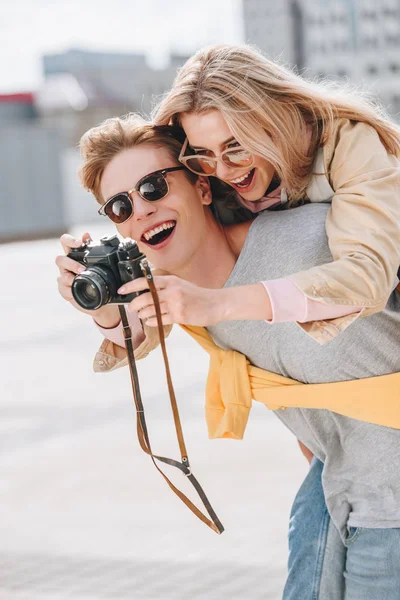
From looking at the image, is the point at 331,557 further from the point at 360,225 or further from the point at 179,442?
the point at 360,225

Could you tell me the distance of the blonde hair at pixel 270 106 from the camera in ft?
5.78

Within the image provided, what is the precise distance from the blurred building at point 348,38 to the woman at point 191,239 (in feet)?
161

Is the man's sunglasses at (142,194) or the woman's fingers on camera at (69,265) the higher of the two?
the man's sunglasses at (142,194)

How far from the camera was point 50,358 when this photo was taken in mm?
8141

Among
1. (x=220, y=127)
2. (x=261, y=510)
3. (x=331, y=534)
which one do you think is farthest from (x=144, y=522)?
(x=220, y=127)

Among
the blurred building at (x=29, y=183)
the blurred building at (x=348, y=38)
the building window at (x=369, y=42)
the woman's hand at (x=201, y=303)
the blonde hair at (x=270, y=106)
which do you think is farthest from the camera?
the building window at (x=369, y=42)

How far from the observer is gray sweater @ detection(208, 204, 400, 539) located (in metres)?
1.80

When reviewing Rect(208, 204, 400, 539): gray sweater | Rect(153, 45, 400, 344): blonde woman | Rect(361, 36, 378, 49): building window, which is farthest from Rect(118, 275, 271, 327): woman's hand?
Rect(361, 36, 378, 49): building window

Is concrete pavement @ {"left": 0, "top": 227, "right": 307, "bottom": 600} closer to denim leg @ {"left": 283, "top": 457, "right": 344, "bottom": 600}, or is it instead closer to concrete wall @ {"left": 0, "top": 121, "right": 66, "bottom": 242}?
denim leg @ {"left": 283, "top": 457, "right": 344, "bottom": 600}

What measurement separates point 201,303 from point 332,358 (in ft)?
1.42

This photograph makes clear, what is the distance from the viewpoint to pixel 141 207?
198 centimetres

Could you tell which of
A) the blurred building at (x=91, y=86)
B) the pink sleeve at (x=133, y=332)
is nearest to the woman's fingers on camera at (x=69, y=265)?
the pink sleeve at (x=133, y=332)

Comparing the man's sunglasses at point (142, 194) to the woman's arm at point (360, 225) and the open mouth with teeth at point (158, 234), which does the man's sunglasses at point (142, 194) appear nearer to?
the open mouth with teeth at point (158, 234)

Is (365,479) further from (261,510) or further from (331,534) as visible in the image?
(261,510)
